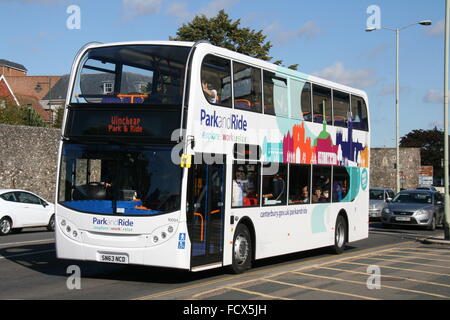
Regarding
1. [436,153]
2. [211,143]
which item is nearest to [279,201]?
[211,143]

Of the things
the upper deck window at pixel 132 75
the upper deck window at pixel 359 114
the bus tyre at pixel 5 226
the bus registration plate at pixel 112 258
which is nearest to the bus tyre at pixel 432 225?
the upper deck window at pixel 359 114

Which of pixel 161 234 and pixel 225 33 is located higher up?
pixel 225 33

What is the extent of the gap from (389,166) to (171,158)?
61.3 metres

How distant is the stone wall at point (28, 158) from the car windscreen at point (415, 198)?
1715 centimetres

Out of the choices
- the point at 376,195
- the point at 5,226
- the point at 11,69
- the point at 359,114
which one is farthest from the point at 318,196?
the point at 11,69

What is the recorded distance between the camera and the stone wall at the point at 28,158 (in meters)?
32.9

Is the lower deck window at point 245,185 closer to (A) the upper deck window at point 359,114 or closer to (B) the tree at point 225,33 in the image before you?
(A) the upper deck window at point 359,114

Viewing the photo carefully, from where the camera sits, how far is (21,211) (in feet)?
80.5

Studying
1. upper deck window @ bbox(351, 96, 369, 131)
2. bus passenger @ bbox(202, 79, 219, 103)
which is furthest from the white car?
bus passenger @ bbox(202, 79, 219, 103)

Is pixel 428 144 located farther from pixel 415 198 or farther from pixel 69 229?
pixel 69 229

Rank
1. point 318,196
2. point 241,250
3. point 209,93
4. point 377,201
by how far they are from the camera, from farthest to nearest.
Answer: point 377,201
point 318,196
point 241,250
point 209,93

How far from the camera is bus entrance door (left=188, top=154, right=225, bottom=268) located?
1171cm
